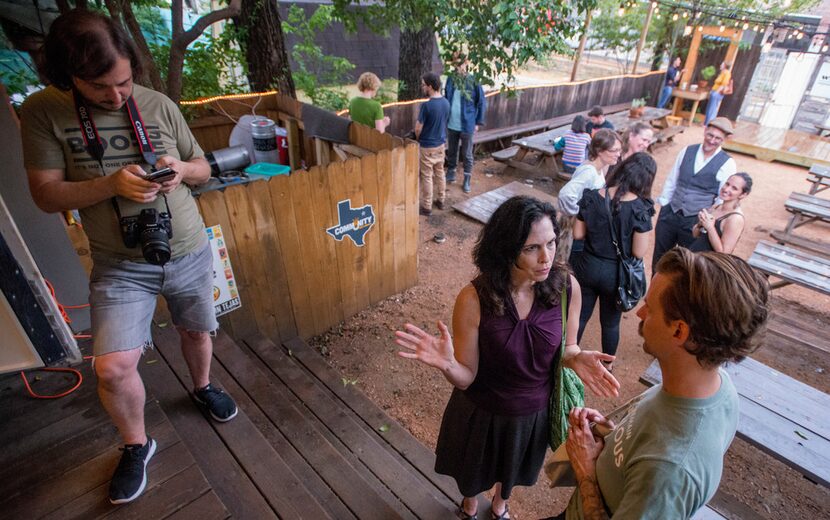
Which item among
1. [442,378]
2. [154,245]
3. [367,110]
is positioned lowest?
[442,378]

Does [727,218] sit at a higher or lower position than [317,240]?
higher

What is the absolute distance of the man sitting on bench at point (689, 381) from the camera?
3.63ft

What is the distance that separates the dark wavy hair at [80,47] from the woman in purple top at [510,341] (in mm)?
1483

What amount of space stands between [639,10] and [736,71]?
12.7 ft

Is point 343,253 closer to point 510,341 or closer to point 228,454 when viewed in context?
point 228,454

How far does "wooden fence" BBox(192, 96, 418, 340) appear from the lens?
10.9 ft

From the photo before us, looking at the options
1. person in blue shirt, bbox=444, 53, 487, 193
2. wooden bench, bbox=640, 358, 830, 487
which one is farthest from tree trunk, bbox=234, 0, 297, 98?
wooden bench, bbox=640, 358, 830, 487

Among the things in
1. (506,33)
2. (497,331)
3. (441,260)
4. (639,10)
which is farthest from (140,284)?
(639,10)

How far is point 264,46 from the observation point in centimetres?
624

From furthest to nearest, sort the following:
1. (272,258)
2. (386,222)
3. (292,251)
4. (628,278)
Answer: (386,222), (292,251), (272,258), (628,278)

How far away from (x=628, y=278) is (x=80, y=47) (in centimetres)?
323

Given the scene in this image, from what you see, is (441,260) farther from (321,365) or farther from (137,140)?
(137,140)

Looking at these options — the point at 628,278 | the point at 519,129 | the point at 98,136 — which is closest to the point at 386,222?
Result: the point at 628,278

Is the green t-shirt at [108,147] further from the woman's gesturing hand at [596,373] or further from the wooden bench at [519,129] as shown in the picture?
the wooden bench at [519,129]
